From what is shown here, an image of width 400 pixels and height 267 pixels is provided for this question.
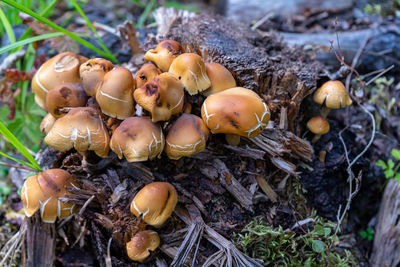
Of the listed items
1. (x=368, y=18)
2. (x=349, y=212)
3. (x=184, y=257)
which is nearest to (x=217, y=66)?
(x=184, y=257)

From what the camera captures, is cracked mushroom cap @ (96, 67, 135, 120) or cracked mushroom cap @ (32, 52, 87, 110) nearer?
cracked mushroom cap @ (96, 67, 135, 120)

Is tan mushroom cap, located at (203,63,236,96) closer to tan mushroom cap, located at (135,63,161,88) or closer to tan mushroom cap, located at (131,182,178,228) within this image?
tan mushroom cap, located at (135,63,161,88)

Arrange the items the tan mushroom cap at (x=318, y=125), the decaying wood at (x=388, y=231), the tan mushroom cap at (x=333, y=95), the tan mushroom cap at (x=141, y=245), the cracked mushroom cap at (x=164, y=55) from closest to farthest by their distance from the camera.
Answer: the tan mushroom cap at (x=141, y=245), the cracked mushroom cap at (x=164, y=55), the tan mushroom cap at (x=333, y=95), the tan mushroom cap at (x=318, y=125), the decaying wood at (x=388, y=231)

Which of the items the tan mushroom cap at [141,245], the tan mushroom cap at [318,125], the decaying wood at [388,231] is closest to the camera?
the tan mushroom cap at [141,245]

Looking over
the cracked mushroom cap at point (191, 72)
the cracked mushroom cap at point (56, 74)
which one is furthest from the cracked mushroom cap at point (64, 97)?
the cracked mushroom cap at point (191, 72)

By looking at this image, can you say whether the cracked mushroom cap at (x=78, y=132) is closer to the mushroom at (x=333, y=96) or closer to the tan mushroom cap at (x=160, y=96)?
the tan mushroom cap at (x=160, y=96)

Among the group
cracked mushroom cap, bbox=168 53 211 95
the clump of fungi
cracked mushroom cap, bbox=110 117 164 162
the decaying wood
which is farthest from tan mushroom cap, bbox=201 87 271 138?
the decaying wood

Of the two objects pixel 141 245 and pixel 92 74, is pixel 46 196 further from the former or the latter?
pixel 92 74

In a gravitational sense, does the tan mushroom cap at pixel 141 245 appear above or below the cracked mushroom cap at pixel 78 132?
below

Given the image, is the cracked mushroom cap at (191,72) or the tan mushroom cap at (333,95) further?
the tan mushroom cap at (333,95)
